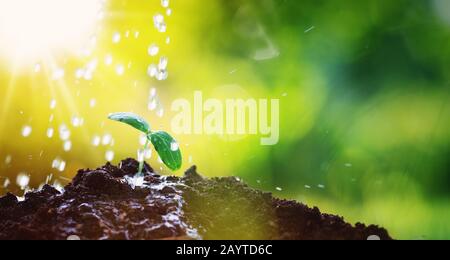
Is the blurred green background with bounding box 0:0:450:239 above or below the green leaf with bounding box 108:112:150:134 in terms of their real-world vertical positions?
above

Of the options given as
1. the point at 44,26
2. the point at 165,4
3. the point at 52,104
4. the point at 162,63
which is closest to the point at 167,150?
the point at 162,63

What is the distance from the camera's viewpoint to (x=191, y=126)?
207cm

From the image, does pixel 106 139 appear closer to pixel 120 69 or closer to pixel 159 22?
pixel 120 69

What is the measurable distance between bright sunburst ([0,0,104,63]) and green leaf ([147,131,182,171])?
3.80 feet

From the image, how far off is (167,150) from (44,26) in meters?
1.25

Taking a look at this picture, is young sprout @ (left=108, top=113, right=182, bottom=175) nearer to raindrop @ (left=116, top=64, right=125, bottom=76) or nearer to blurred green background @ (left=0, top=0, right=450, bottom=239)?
blurred green background @ (left=0, top=0, right=450, bottom=239)

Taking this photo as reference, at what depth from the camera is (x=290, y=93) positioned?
7.42 feet

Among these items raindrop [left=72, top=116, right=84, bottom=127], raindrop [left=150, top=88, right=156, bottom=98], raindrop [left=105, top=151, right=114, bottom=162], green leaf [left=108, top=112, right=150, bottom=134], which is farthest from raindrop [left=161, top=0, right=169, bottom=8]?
green leaf [left=108, top=112, right=150, bottom=134]

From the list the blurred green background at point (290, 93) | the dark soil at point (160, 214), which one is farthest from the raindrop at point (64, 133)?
the dark soil at point (160, 214)

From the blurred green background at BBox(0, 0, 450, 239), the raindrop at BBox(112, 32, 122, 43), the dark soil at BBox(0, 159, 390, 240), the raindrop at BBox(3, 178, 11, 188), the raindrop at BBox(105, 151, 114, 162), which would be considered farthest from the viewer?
the raindrop at BBox(112, 32, 122, 43)

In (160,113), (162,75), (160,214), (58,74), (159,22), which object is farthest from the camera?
(159,22)

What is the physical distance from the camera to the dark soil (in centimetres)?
86
